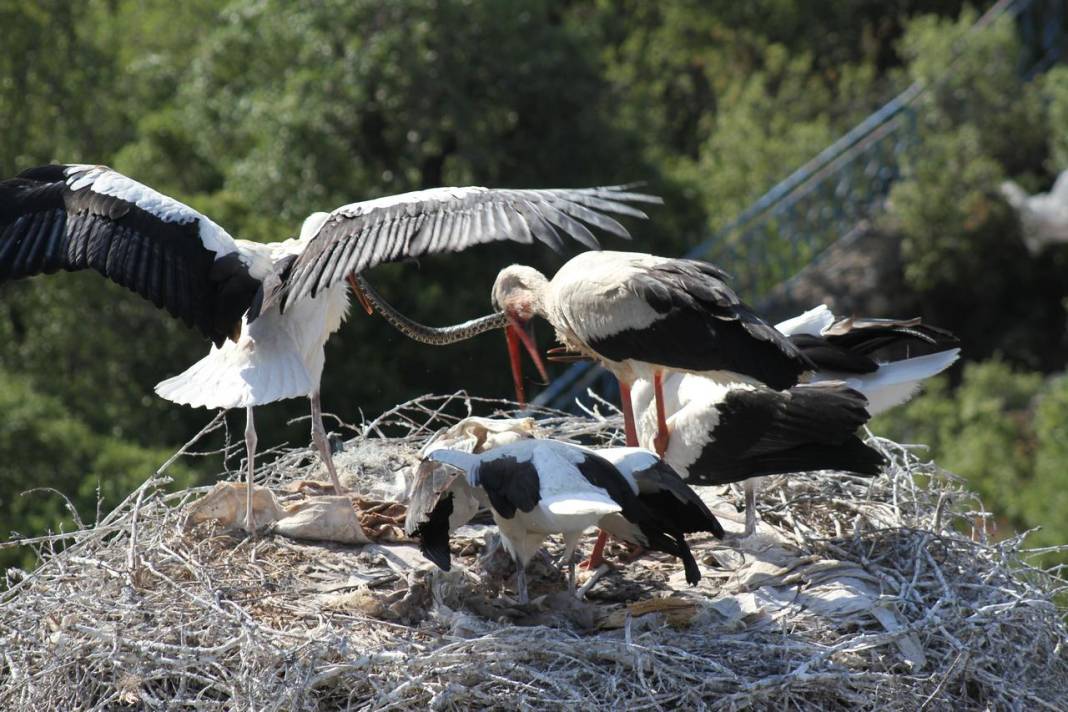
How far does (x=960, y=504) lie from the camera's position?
23.0 ft

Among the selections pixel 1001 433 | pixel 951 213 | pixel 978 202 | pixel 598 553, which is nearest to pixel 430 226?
pixel 598 553

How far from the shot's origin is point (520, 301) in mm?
6887

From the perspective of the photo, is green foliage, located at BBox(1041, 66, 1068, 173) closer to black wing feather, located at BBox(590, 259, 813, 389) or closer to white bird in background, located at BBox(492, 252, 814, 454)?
white bird in background, located at BBox(492, 252, 814, 454)

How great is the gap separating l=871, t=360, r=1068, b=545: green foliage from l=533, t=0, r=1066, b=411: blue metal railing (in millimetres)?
1876

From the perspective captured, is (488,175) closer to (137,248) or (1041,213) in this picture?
(1041,213)

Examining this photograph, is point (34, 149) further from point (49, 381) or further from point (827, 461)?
point (827, 461)

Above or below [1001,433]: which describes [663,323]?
above

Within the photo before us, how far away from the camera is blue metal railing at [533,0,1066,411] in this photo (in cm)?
1473

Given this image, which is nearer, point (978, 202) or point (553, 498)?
point (553, 498)

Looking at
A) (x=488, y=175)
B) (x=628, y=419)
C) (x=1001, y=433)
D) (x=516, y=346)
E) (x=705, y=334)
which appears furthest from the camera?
(x=488, y=175)

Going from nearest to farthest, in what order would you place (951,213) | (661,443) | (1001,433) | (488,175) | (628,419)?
(661,443), (628,419), (1001,433), (488,175), (951,213)

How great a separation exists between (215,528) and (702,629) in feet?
6.65

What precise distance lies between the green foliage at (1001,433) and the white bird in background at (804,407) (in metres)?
4.80

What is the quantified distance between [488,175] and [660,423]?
7.27 meters
